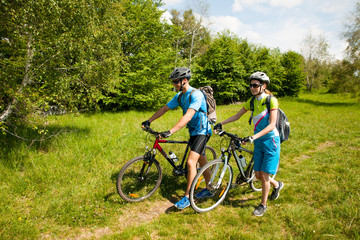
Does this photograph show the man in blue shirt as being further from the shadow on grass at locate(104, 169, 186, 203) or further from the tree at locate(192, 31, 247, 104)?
the tree at locate(192, 31, 247, 104)

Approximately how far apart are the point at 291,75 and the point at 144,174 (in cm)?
3625

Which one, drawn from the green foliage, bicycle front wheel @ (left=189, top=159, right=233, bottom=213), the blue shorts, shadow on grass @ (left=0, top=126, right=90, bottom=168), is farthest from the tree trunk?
the green foliage

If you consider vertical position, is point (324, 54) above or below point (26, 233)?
above

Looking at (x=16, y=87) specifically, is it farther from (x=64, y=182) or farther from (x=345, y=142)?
(x=345, y=142)

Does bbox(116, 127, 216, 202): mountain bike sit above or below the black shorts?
below

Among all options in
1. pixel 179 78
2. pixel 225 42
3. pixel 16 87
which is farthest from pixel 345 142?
pixel 225 42

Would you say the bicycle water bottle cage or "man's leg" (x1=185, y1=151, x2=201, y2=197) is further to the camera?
the bicycle water bottle cage

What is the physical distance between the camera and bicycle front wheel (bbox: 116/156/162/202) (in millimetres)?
3846

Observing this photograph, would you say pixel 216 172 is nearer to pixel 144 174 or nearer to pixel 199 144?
pixel 199 144

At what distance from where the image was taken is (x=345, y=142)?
330 inches

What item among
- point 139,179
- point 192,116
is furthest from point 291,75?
point 139,179

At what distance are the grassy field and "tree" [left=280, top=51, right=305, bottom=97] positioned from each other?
30.7 meters

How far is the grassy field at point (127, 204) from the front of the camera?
3303 millimetres

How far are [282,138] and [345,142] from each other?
22.1ft
